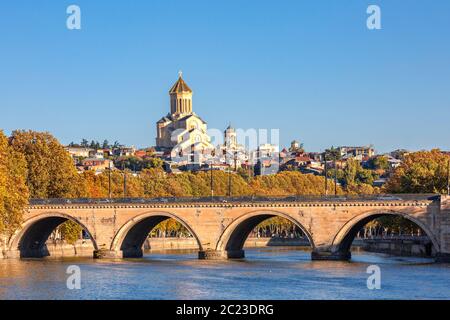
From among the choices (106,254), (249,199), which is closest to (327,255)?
(249,199)

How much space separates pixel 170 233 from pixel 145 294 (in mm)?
78581

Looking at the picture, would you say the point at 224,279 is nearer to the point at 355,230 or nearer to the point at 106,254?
the point at 355,230

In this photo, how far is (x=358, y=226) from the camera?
89812 millimetres

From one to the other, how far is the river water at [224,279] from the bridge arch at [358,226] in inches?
70.6

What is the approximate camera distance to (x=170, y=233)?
141625 mm

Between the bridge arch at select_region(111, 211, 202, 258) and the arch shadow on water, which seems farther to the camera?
the bridge arch at select_region(111, 211, 202, 258)

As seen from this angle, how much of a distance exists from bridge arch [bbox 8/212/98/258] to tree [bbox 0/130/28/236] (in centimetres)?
176

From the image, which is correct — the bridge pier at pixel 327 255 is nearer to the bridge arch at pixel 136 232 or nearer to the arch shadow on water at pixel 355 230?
the arch shadow on water at pixel 355 230

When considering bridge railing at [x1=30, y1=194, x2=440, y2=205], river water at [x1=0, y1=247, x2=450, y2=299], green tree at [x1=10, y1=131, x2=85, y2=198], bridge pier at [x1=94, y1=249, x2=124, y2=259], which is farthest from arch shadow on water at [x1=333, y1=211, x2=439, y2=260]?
green tree at [x1=10, y1=131, x2=85, y2=198]

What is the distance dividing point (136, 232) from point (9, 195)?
14967 millimetres

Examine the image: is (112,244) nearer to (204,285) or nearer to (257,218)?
(257,218)

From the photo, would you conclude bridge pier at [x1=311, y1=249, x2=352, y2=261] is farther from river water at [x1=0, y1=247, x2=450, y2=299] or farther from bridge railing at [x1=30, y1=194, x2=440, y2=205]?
bridge railing at [x1=30, y1=194, x2=440, y2=205]

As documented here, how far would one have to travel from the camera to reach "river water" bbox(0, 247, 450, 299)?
62938 millimetres

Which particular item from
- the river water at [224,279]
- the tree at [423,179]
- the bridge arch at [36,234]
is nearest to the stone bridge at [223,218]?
the bridge arch at [36,234]
